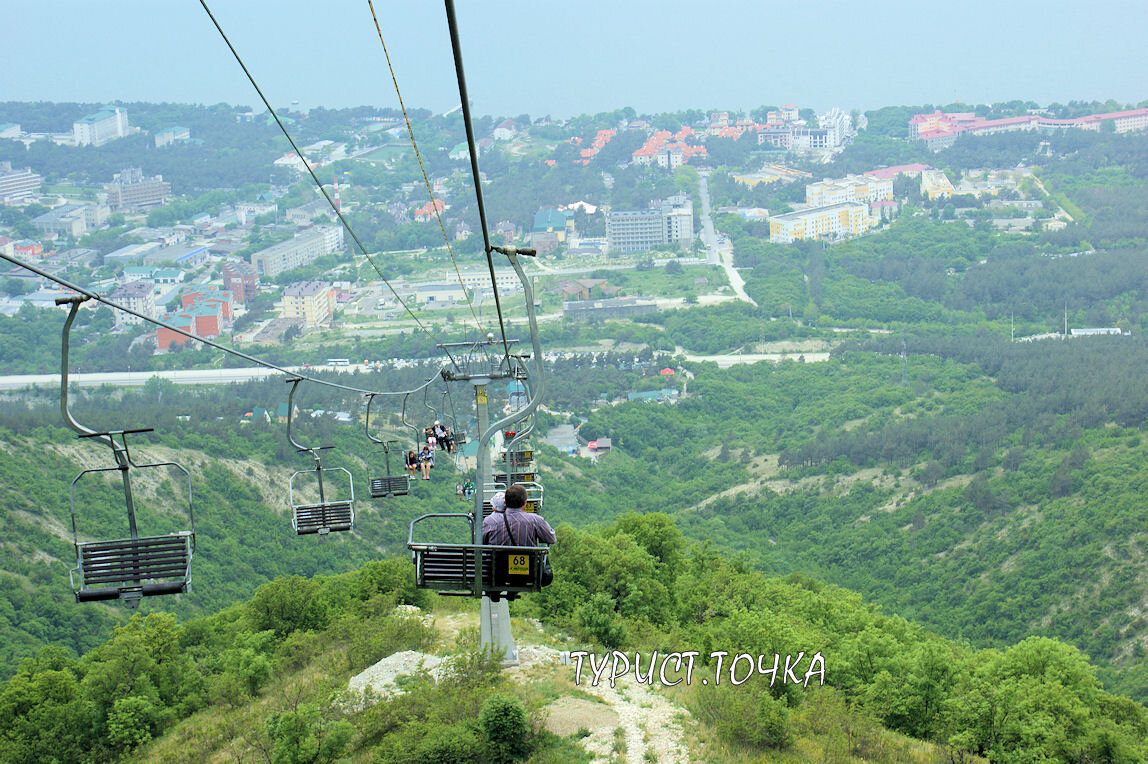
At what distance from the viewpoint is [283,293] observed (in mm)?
109375

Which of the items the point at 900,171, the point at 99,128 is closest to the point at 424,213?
the point at 900,171

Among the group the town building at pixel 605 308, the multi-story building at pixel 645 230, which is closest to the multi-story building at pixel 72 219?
the multi-story building at pixel 645 230

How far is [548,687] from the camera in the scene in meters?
14.9

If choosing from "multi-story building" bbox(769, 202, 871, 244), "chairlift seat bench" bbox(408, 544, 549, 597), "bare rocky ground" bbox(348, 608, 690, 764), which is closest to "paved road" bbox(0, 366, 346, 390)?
"multi-story building" bbox(769, 202, 871, 244)

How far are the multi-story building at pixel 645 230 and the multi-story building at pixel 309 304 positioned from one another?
3569 cm

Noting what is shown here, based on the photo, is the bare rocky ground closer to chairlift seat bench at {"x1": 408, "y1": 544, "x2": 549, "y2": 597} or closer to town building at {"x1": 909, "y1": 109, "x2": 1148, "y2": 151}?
chairlift seat bench at {"x1": 408, "y1": 544, "x2": 549, "y2": 597}

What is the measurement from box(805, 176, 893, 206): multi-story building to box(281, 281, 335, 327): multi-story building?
6183 cm

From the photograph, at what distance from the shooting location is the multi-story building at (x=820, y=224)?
120m

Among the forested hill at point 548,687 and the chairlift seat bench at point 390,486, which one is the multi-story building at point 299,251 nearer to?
the forested hill at point 548,687

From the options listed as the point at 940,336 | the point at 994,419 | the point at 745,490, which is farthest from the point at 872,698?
the point at 940,336

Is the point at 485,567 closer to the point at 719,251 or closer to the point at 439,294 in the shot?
the point at 439,294

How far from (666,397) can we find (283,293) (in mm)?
50533

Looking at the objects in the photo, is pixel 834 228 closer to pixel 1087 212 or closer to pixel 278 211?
pixel 1087 212

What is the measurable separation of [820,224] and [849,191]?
13964mm
